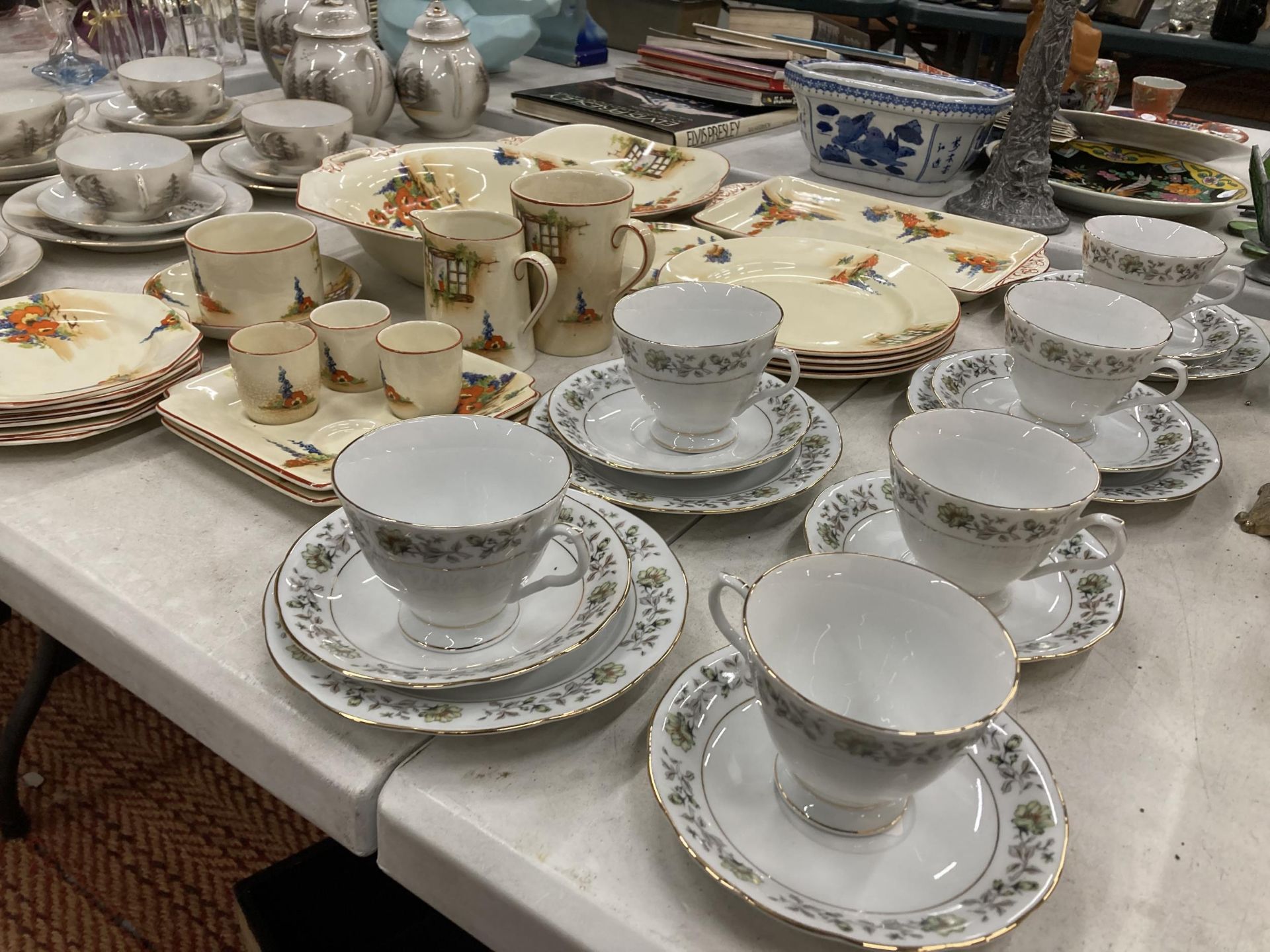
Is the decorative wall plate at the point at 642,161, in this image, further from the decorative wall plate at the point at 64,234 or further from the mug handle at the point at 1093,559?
the mug handle at the point at 1093,559

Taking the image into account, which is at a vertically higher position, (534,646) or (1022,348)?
(1022,348)

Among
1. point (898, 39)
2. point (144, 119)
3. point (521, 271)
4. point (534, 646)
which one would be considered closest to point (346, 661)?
point (534, 646)

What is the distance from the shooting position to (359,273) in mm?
1134

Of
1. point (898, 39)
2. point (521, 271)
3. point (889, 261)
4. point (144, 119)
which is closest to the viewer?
point (521, 271)

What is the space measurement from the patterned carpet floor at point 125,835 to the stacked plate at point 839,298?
3.16ft

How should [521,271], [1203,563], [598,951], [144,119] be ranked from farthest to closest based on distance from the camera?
1. [144,119]
2. [521,271]
3. [1203,563]
4. [598,951]

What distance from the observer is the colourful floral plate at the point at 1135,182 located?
1354 millimetres

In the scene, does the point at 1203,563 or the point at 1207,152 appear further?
the point at 1207,152

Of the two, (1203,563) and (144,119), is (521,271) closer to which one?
(1203,563)

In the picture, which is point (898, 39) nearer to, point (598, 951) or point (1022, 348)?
point (1022, 348)

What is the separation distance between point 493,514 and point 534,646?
0.33 feet

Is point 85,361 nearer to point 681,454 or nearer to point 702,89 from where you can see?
point 681,454

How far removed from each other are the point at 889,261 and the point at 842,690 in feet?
2.29

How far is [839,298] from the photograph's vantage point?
107 cm
